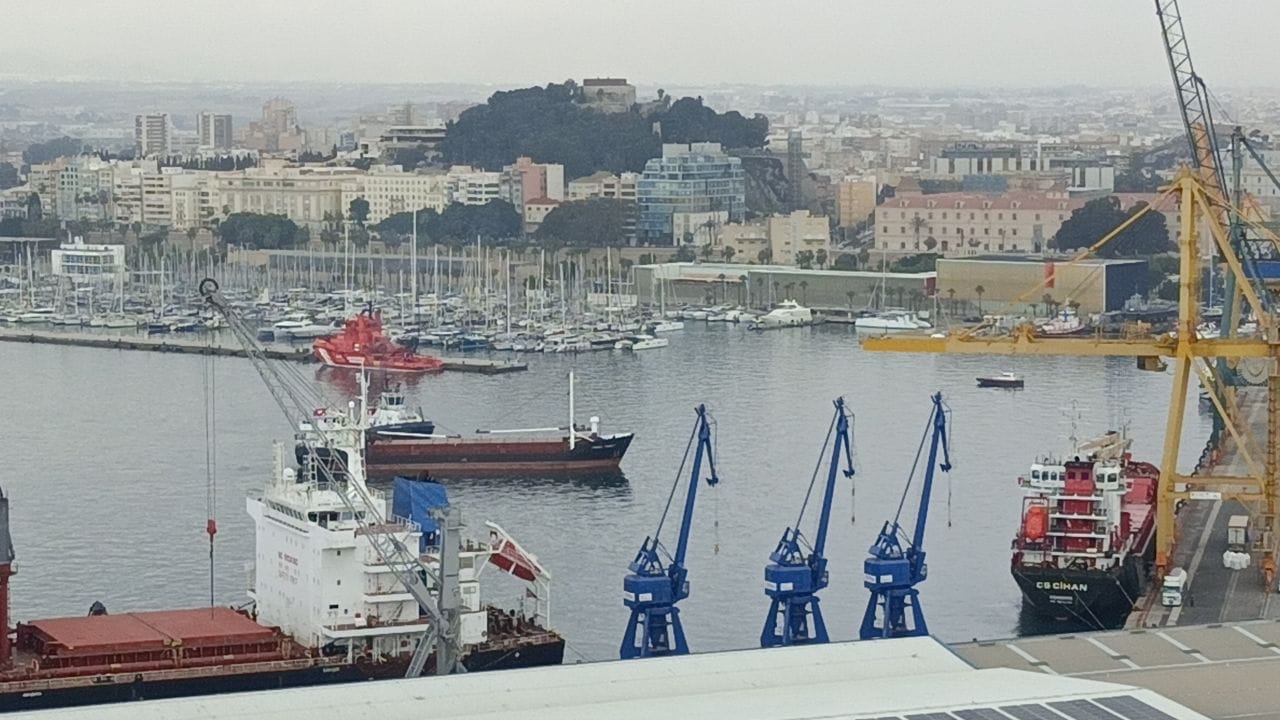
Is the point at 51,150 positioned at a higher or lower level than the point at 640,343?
higher

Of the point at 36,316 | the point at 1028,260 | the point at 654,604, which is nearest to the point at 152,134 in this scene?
the point at 36,316

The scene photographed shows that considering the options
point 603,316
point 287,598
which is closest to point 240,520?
point 287,598

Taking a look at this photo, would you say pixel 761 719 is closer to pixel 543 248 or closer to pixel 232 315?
pixel 232 315

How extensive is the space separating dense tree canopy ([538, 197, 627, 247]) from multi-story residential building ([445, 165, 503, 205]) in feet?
9.59

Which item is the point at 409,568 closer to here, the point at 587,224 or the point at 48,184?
the point at 587,224

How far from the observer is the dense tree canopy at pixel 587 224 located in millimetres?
39312

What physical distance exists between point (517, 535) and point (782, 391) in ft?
23.6

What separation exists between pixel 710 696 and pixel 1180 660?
221 centimetres

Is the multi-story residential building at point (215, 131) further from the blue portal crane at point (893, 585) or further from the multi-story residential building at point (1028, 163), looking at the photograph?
the blue portal crane at point (893, 585)

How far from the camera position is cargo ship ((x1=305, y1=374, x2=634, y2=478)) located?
58.6ft

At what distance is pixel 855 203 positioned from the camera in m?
43.8

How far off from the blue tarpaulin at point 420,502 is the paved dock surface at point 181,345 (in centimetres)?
1244

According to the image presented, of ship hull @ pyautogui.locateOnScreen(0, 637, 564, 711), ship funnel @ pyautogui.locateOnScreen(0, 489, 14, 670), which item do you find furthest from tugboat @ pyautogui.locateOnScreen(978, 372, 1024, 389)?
ship funnel @ pyautogui.locateOnScreen(0, 489, 14, 670)

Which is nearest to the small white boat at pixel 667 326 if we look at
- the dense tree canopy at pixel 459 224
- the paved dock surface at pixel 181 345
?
the paved dock surface at pixel 181 345
